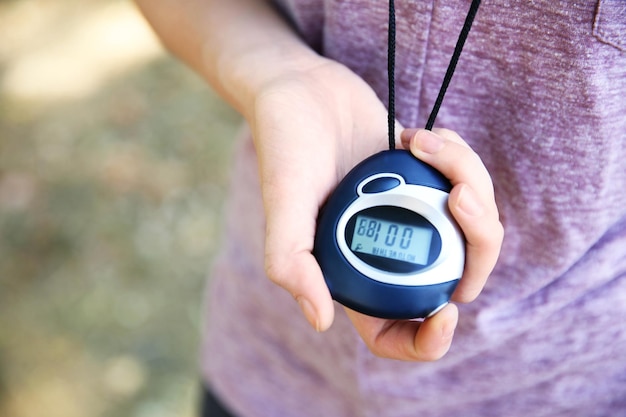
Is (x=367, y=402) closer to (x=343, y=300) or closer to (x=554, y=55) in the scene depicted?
(x=343, y=300)

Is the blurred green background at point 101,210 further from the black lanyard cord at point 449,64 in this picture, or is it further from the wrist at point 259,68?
the black lanyard cord at point 449,64

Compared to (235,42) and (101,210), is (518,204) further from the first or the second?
(101,210)

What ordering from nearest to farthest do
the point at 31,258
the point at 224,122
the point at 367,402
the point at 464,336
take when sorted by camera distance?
1. the point at 464,336
2. the point at 367,402
3. the point at 31,258
4. the point at 224,122

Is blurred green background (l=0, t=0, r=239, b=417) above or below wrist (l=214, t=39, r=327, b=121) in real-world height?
below

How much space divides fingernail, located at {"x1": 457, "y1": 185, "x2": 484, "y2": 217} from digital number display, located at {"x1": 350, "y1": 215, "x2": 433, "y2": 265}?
10 centimetres

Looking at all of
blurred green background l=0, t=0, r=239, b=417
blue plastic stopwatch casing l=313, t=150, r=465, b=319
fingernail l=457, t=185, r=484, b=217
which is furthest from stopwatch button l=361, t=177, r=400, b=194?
blurred green background l=0, t=0, r=239, b=417

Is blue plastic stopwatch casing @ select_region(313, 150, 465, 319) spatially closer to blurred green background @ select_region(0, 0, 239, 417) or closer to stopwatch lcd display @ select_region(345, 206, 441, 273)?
stopwatch lcd display @ select_region(345, 206, 441, 273)

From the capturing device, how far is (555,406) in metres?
1.11

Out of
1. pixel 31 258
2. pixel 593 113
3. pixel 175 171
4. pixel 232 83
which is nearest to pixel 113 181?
pixel 175 171

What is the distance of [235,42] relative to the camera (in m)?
1.13

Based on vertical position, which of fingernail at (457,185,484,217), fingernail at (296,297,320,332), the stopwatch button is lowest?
fingernail at (296,297,320,332)

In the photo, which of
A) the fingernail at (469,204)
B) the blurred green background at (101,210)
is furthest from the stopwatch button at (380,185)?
→ the blurred green background at (101,210)

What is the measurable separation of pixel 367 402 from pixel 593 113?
0.62m

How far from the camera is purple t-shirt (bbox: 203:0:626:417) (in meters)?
0.89
